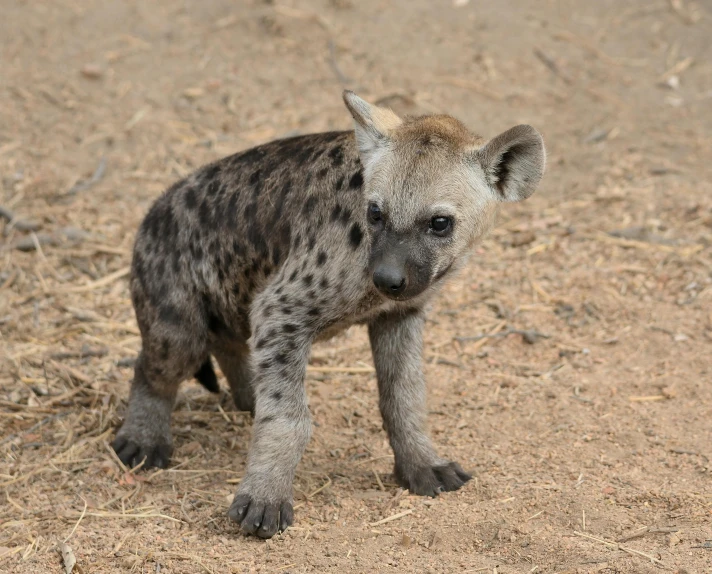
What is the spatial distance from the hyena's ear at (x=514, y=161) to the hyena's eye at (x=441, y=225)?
0.32 meters

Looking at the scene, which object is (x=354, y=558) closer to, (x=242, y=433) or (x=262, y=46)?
(x=242, y=433)

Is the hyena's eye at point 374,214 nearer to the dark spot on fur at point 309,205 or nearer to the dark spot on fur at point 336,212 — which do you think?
the dark spot on fur at point 336,212

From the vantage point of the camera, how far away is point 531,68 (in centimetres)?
1033

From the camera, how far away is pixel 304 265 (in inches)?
184

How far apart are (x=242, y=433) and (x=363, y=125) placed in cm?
214

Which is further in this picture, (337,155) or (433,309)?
(433,309)

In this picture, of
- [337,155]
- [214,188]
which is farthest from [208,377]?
[337,155]

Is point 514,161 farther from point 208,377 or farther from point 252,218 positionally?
point 208,377

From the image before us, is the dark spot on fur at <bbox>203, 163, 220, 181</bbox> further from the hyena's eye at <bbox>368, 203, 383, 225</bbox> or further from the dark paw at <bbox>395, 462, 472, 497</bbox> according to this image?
the dark paw at <bbox>395, 462, 472, 497</bbox>

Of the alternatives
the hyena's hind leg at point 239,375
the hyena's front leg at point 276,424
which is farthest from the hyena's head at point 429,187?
the hyena's hind leg at point 239,375

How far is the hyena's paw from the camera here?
17.5ft

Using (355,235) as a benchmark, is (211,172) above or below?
below

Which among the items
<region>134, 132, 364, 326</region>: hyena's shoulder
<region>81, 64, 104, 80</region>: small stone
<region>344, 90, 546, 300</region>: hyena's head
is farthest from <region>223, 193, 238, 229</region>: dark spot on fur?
<region>81, 64, 104, 80</region>: small stone

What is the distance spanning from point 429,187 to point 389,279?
513mm
